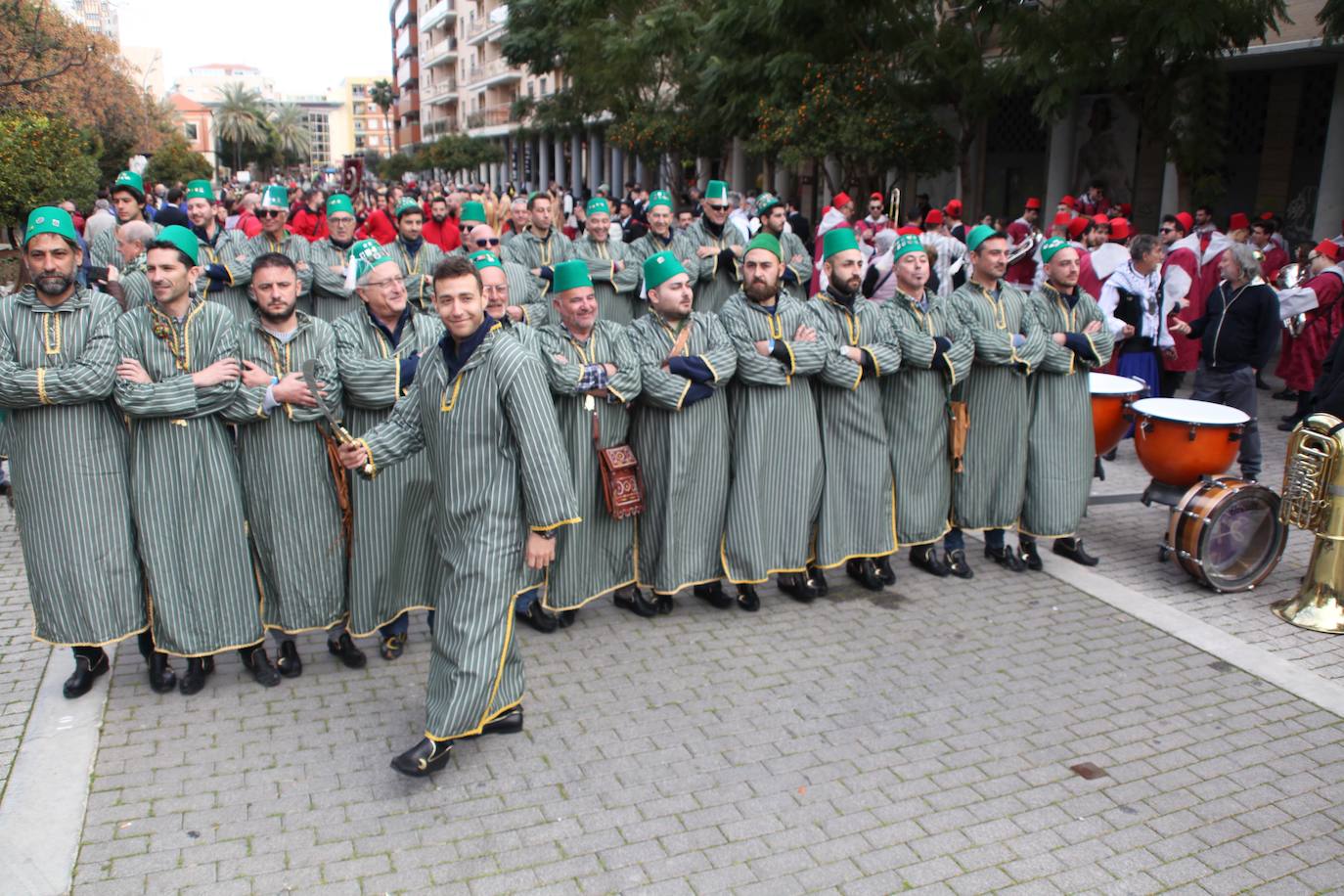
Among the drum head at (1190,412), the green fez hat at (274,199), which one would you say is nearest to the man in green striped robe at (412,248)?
the green fez hat at (274,199)

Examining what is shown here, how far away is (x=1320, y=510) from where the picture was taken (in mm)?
6086

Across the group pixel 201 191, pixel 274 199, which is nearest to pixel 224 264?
pixel 274 199

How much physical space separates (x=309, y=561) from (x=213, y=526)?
19.2 inches

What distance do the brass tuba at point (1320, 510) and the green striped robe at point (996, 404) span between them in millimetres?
1487

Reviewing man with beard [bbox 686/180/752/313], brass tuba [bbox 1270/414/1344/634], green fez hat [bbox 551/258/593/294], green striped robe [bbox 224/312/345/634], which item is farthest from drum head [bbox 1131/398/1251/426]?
green striped robe [bbox 224/312/345/634]

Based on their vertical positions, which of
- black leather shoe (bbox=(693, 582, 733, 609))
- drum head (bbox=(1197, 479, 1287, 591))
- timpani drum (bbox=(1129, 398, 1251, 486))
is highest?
timpani drum (bbox=(1129, 398, 1251, 486))

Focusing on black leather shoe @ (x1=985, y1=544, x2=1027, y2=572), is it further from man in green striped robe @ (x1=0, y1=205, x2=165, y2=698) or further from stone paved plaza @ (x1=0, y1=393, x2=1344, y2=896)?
man in green striped robe @ (x1=0, y1=205, x2=165, y2=698)

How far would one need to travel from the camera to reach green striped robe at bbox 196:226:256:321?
Answer: 8.20 metres

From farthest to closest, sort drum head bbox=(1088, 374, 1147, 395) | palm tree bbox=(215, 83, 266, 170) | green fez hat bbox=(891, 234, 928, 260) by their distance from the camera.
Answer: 1. palm tree bbox=(215, 83, 266, 170)
2. drum head bbox=(1088, 374, 1147, 395)
3. green fez hat bbox=(891, 234, 928, 260)

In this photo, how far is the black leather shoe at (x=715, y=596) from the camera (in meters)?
6.40

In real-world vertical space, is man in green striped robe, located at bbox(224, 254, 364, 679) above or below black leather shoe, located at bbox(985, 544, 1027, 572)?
above

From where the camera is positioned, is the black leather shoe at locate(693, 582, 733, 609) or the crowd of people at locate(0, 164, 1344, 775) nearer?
the crowd of people at locate(0, 164, 1344, 775)

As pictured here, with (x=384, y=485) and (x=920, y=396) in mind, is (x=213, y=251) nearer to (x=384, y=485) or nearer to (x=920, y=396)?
(x=384, y=485)

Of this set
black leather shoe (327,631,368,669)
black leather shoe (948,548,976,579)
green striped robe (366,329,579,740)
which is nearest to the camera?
green striped robe (366,329,579,740)
